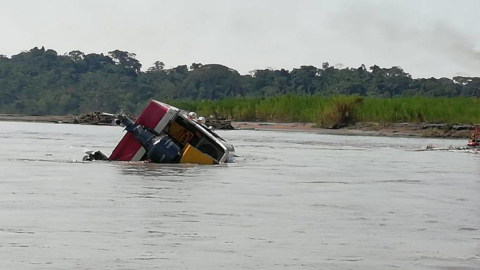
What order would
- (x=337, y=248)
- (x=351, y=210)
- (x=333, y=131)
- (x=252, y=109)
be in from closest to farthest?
(x=337, y=248) → (x=351, y=210) → (x=333, y=131) → (x=252, y=109)

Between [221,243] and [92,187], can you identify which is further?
[92,187]

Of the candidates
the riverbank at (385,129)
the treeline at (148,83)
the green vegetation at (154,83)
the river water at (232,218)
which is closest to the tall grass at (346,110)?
the riverbank at (385,129)

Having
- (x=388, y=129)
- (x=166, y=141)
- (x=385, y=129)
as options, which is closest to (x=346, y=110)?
(x=385, y=129)

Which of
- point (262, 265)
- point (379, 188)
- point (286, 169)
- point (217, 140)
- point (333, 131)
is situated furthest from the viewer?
point (333, 131)

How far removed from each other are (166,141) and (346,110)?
40.5m

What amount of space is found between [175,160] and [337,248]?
12971 millimetres

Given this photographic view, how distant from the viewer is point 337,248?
10.7 meters

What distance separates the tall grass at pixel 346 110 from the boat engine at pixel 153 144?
34.3 m

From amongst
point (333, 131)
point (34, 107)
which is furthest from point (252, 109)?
point (34, 107)

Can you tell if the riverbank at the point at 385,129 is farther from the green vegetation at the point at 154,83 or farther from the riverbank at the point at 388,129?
the green vegetation at the point at 154,83

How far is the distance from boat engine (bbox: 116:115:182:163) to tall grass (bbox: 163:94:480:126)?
113ft

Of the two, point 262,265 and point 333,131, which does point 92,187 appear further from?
point 333,131

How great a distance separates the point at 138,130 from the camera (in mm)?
23391

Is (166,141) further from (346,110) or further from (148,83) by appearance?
(148,83)
